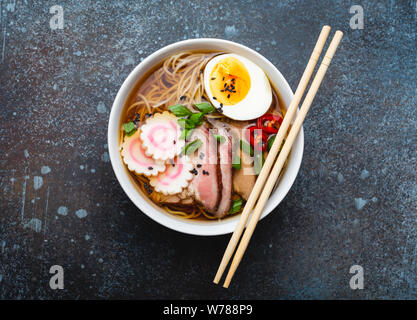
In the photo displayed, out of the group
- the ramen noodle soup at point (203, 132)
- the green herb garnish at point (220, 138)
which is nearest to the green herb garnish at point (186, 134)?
the ramen noodle soup at point (203, 132)

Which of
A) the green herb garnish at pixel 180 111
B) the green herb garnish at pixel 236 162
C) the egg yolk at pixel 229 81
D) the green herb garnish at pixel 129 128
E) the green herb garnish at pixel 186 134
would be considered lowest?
the green herb garnish at pixel 236 162

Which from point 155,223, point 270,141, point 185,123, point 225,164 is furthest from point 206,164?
point 155,223

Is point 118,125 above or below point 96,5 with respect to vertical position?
below

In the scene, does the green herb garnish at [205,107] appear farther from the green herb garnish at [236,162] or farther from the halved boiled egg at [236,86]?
the green herb garnish at [236,162]

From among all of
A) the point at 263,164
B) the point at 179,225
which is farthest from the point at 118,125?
the point at 263,164

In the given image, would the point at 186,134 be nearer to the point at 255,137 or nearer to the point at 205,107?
the point at 205,107

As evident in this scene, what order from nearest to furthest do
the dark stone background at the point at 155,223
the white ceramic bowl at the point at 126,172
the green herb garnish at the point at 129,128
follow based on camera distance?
the white ceramic bowl at the point at 126,172
the green herb garnish at the point at 129,128
the dark stone background at the point at 155,223

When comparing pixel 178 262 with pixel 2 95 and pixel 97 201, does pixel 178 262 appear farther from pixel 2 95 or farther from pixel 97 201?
pixel 2 95

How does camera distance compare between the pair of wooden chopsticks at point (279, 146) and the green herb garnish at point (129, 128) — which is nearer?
the pair of wooden chopsticks at point (279, 146)

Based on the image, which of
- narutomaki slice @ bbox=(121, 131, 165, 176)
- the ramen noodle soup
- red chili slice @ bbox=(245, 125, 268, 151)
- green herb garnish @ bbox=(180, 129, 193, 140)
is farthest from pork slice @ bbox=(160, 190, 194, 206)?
red chili slice @ bbox=(245, 125, 268, 151)
